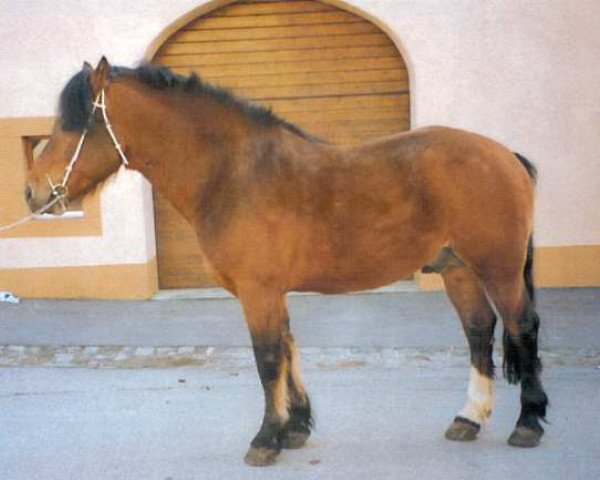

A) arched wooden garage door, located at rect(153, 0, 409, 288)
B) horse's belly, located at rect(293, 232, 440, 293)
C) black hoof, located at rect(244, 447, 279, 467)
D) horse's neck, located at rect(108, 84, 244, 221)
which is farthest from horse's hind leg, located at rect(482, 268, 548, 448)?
arched wooden garage door, located at rect(153, 0, 409, 288)

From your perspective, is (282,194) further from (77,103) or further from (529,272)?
(529,272)

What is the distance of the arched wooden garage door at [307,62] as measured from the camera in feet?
28.3

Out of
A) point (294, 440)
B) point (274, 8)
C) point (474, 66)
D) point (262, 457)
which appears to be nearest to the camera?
point (262, 457)

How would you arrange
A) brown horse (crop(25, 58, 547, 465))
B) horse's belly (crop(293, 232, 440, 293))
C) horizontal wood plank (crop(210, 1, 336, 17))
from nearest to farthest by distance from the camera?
brown horse (crop(25, 58, 547, 465))
horse's belly (crop(293, 232, 440, 293))
horizontal wood plank (crop(210, 1, 336, 17))

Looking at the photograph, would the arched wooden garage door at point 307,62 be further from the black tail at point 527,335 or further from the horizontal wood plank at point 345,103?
the black tail at point 527,335

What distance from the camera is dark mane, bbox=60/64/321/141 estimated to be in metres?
3.69

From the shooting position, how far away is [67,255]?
8641 millimetres

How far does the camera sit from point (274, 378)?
389 cm

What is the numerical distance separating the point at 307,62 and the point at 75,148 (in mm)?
5334

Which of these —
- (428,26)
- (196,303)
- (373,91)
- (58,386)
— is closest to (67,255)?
(196,303)

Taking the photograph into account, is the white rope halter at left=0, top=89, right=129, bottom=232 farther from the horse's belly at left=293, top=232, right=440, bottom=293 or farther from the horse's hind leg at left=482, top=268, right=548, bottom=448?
the horse's hind leg at left=482, top=268, right=548, bottom=448

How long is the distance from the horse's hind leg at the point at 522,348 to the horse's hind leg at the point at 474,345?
158 millimetres

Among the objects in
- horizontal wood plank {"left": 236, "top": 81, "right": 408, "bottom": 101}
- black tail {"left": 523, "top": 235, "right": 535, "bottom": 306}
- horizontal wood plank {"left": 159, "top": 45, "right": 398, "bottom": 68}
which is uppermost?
horizontal wood plank {"left": 159, "top": 45, "right": 398, "bottom": 68}

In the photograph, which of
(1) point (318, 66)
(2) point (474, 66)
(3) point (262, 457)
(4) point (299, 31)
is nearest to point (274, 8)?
(4) point (299, 31)
